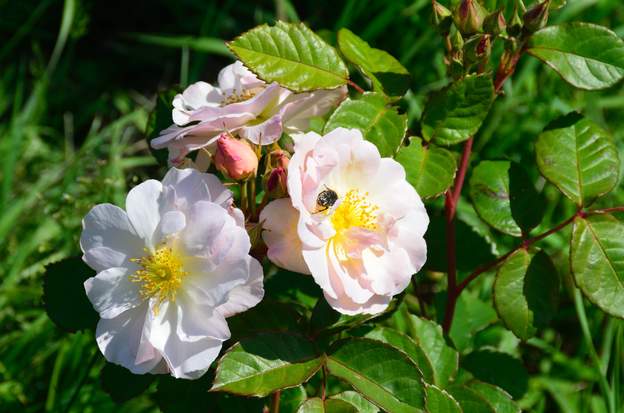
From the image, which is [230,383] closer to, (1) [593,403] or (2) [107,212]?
(2) [107,212]

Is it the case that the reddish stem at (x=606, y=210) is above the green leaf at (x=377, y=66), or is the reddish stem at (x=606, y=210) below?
below

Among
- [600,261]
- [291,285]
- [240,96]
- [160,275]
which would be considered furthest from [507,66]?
[160,275]

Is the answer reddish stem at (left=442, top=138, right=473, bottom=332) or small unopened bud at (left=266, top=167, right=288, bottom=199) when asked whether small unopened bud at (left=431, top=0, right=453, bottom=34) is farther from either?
small unopened bud at (left=266, top=167, right=288, bottom=199)

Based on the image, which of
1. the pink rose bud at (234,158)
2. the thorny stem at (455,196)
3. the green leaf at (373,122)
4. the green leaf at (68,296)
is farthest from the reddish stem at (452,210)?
the green leaf at (68,296)

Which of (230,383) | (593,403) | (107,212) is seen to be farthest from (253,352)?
(593,403)

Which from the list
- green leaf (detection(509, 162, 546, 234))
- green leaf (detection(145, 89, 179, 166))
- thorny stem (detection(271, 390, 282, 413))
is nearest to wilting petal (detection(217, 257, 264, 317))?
thorny stem (detection(271, 390, 282, 413))

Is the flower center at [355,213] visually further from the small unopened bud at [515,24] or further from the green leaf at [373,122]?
the small unopened bud at [515,24]
